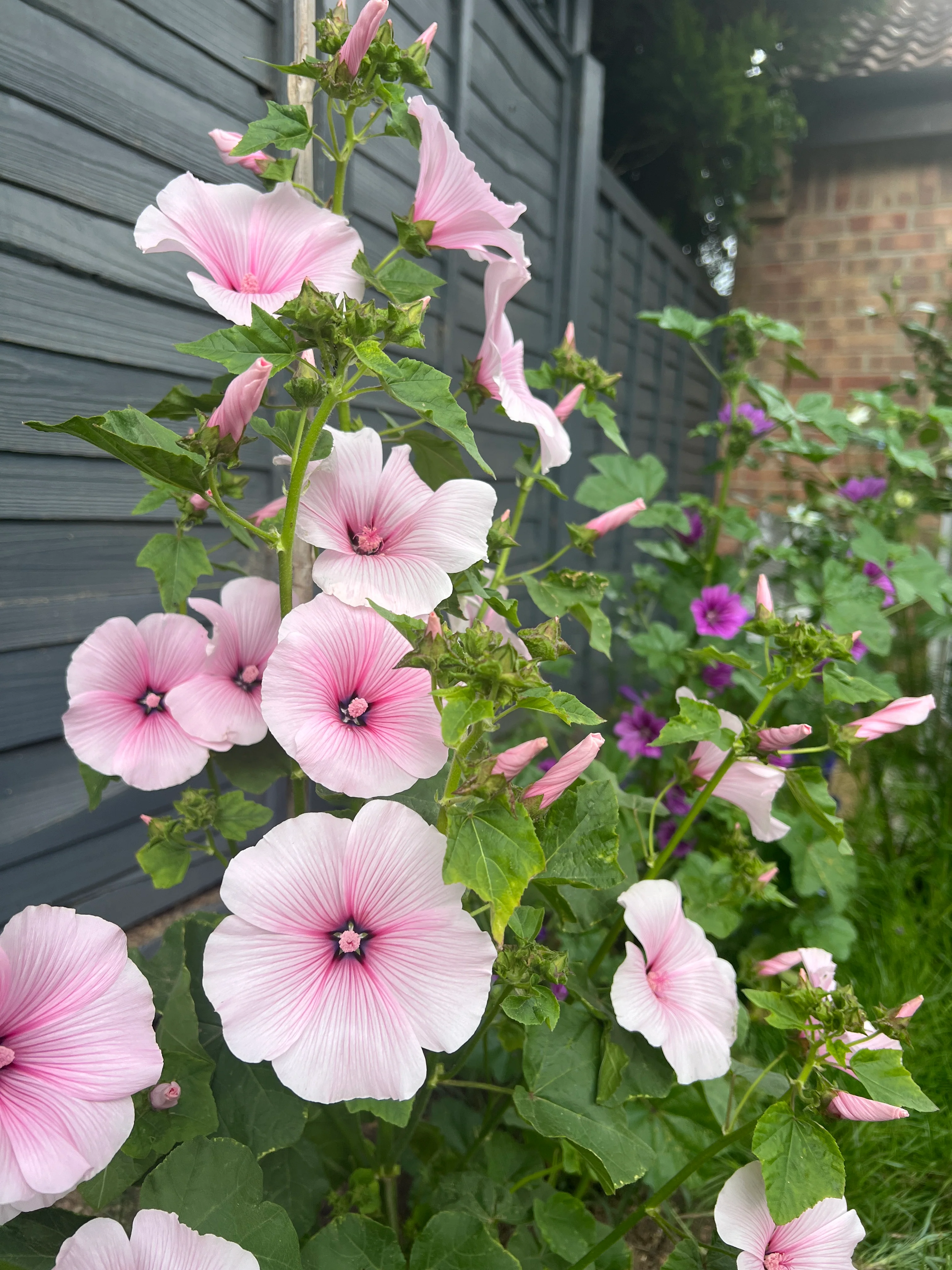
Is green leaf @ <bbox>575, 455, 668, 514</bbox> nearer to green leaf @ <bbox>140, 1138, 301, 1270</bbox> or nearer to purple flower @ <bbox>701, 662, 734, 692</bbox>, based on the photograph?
purple flower @ <bbox>701, 662, 734, 692</bbox>

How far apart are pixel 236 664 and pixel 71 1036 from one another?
1.21ft

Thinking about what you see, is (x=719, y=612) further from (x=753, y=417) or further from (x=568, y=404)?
(x=568, y=404)

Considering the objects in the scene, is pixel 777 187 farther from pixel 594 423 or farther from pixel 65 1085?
pixel 65 1085

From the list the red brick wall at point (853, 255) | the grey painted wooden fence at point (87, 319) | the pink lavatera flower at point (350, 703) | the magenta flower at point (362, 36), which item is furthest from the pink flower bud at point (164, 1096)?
the red brick wall at point (853, 255)

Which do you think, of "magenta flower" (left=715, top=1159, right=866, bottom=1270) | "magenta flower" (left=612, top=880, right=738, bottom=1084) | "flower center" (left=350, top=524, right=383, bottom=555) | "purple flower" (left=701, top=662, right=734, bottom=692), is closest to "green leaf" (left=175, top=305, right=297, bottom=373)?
"flower center" (left=350, top=524, right=383, bottom=555)

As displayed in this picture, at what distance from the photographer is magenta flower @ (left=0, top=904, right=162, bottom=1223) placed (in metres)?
0.57

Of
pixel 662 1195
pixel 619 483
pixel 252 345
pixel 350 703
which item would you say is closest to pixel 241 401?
pixel 252 345

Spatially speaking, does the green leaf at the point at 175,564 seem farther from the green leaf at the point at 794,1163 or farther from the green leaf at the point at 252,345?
the green leaf at the point at 794,1163

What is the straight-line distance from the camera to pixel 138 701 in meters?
0.88

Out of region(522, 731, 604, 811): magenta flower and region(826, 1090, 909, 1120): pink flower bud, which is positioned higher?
region(522, 731, 604, 811): magenta flower

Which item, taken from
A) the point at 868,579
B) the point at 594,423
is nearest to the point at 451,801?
the point at 868,579

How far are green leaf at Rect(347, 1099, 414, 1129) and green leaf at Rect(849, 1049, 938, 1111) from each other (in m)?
0.39

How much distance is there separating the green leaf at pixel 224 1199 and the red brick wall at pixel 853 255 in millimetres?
4363

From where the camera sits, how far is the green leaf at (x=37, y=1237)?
2.25 feet
